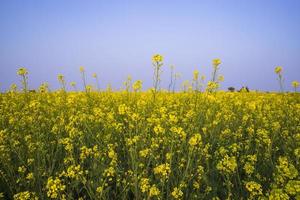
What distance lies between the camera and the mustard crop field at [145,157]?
281 centimetres

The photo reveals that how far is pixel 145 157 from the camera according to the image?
144 inches

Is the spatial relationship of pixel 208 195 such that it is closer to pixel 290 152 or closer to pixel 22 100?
pixel 290 152

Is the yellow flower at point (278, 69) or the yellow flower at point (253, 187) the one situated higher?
the yellow flower at point (278, 69)

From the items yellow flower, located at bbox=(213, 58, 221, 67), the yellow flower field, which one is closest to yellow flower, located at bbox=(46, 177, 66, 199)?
the yellow flower field

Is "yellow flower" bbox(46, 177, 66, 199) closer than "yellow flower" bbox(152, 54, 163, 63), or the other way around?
"yellow flower" bbox(46, 177, 66, 199)

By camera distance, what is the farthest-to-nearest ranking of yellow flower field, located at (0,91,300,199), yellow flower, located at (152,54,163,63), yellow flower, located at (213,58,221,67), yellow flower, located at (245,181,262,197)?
yellow flower, located at (213,58,221,67), yellow flower, located at (152,54,163,63), yellow flower field, located at (0,91,300,199), yellow flower, located at (245,181,262,197)

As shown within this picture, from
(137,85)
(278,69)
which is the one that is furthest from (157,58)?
(278,69)

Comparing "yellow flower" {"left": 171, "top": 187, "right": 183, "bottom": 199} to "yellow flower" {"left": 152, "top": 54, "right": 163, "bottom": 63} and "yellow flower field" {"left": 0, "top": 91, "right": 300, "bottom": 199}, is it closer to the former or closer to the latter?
"yellow flower field" {"left": 0, "top": 91, "right": 300, "bottom": 199}

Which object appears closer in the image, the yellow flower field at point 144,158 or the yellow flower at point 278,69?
the yellow flower field at point 144,158

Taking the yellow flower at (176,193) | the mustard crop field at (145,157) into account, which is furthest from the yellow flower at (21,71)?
the yellow flower at (176,193)

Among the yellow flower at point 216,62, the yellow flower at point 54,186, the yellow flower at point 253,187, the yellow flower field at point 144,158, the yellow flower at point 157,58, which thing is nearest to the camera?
the yellow flower at point 253,187

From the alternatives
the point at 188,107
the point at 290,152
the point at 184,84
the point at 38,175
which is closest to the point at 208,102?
the point at 188,107

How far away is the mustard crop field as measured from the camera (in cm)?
281

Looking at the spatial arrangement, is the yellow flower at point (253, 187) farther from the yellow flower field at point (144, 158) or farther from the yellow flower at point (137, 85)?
the yellow flower at point (137, 85)
